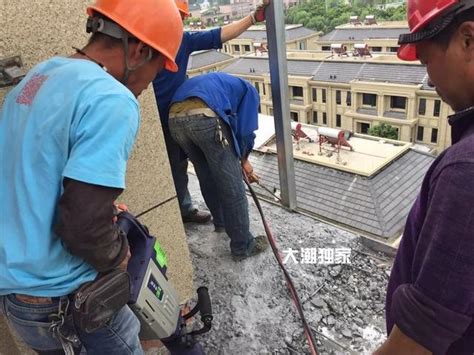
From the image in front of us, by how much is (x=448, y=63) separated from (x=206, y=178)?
7.16 ft

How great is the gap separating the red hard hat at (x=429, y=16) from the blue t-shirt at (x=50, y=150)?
0.80 metres

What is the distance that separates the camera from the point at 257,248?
117 inches

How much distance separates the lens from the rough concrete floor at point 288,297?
7.69 ft

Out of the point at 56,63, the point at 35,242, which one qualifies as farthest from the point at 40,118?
the point at 35,242

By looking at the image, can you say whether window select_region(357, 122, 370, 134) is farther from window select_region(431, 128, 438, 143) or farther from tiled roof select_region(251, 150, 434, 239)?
tiled roof select_region(251, 150, 434, 239)

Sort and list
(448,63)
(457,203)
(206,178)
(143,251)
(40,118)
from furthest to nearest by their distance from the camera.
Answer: (206,178), (143,251), (40,118), (448,63), (457,203)

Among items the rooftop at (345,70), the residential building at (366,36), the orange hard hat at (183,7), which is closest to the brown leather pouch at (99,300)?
the orange hard hat at (183,7)

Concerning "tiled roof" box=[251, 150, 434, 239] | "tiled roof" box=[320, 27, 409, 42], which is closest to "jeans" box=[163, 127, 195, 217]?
"tiled roof" box=[251, 150, 434, 239]

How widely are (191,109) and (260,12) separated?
0.93 m

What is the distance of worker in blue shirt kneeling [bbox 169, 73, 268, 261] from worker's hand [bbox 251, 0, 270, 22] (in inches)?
22.1

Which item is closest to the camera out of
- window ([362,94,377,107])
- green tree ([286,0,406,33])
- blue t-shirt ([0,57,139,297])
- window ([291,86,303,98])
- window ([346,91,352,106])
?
blue t-shirt ([0,57,139,297])

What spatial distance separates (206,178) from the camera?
300cm

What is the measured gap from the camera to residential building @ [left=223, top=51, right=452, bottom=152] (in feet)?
50.0

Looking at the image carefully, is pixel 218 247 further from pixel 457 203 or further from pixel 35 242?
pixel 457 203
